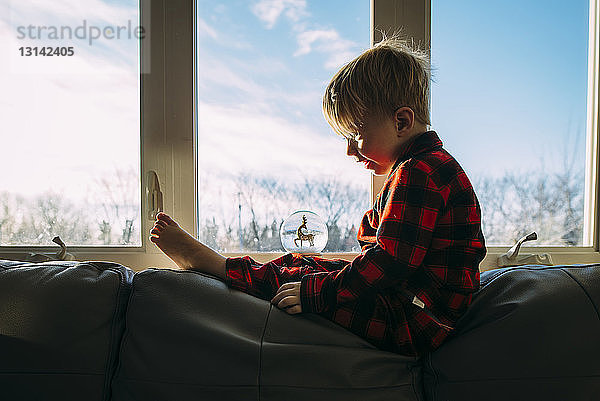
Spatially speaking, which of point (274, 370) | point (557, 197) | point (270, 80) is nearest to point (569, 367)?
point (274, 370)

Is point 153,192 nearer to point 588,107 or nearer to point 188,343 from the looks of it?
point 188,343

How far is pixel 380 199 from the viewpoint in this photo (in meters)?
1.20

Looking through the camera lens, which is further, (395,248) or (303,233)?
(303,233)

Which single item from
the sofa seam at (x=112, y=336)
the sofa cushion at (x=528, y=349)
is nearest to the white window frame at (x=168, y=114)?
the sofa seam at (x=112, y=336)

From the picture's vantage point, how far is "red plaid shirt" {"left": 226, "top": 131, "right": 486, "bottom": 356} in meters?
1.07

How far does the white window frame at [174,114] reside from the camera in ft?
5.59

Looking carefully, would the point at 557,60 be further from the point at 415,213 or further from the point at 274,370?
the point at 274,370

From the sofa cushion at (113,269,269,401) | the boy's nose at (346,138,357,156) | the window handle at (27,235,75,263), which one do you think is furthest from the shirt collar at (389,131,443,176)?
the window handle at (27,235,75,263)

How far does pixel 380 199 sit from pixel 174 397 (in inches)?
23.5

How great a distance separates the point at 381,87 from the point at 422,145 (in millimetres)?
164

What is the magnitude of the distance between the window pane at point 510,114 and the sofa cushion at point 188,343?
993 mm

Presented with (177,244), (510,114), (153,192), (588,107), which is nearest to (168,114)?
(153,192)

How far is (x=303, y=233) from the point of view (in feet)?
5.19

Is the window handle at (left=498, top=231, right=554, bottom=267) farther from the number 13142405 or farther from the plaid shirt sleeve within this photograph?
the number 13142405
